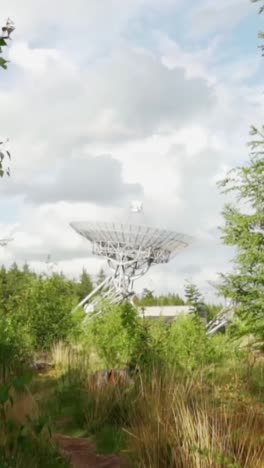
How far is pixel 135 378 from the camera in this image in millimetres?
8117

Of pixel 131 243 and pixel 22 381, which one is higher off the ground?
pixel 131 243

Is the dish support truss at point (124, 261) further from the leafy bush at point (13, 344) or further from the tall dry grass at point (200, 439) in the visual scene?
the tall dry grass at point (200, 439)

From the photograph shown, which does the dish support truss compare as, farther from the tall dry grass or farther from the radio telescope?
the tall dry grass

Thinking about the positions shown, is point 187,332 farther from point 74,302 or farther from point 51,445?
point 51,445

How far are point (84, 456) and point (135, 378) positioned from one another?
2692mm

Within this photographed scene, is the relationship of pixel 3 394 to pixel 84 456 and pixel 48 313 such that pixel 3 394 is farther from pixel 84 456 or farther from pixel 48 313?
pixel 48 313

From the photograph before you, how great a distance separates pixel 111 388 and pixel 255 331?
8.00 m

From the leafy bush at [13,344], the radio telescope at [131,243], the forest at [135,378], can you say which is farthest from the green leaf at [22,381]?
the radio telescope at [131,243]

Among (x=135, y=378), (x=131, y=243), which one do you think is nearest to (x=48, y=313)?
(x=135, y=378)

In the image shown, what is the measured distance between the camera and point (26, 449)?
4.09m

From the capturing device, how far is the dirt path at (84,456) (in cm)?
507

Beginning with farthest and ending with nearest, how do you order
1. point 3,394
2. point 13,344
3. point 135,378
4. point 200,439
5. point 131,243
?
1. point 131,243
2. point 13,344
3. point 135,378
4. point 200,439
5. point 3,394

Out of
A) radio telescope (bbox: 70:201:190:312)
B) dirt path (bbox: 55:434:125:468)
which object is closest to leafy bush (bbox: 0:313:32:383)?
dirt path (bbox: 55:434:125:468)

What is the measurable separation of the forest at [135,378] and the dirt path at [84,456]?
1 cm
